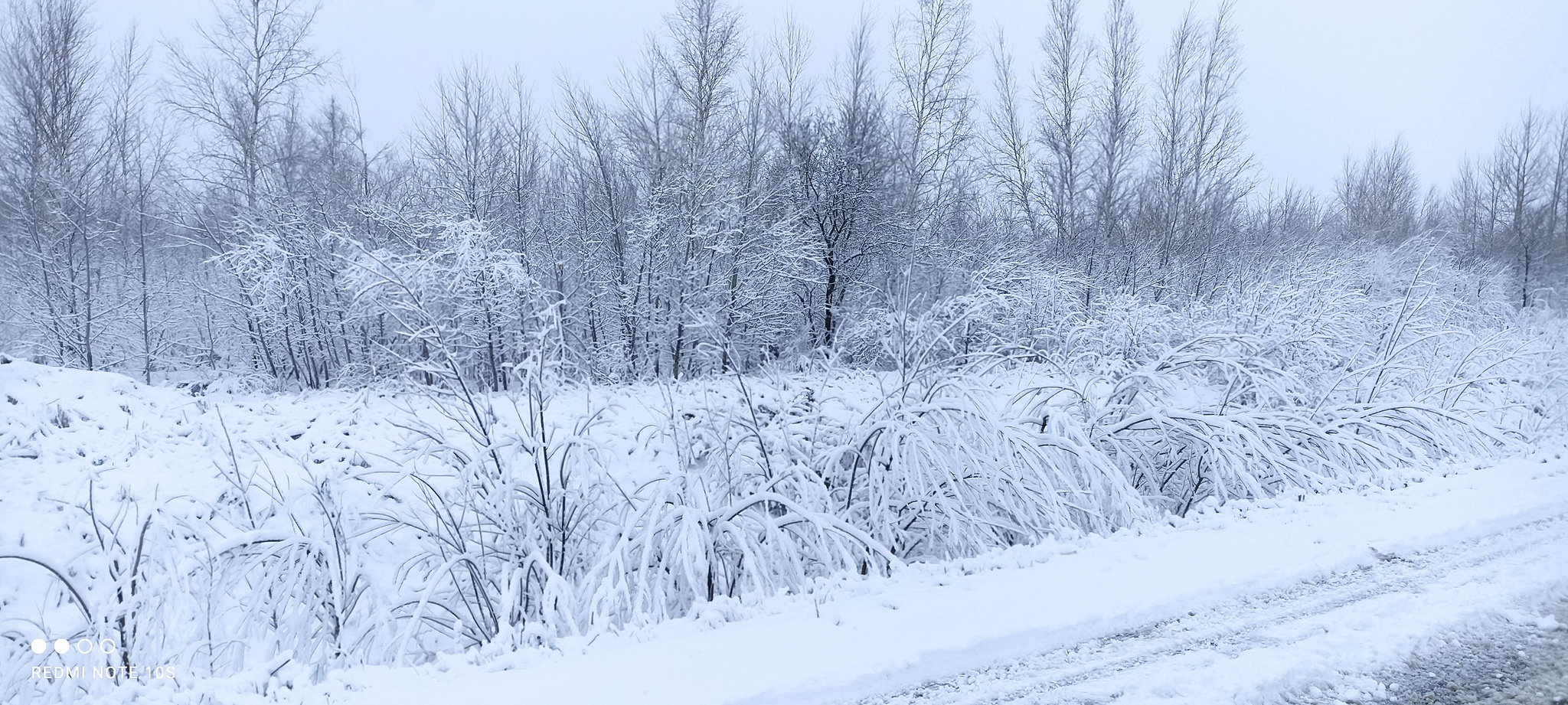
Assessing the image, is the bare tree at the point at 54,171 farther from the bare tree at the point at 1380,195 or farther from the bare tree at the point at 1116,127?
the bare tree at the point at 1380,195

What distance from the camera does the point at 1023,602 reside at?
11.9 ft

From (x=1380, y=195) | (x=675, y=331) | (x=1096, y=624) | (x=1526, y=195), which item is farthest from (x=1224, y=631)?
(x=1380, y=195)

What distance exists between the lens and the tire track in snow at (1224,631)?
2.88 m

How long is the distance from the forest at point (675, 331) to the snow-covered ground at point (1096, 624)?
39cm

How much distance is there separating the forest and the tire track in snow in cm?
142

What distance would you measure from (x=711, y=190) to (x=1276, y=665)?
12985 millimetres

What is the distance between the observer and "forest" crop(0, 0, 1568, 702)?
4973mm

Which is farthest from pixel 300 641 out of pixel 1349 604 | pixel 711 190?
pixel 711 190

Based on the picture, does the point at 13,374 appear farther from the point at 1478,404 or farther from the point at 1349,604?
the point at 1478,404

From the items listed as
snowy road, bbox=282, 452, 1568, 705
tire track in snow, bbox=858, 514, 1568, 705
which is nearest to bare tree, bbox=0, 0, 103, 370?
snowy road, bbox=282, 452, 1568, 705

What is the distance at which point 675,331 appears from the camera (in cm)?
1468

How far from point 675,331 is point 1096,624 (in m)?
12.0

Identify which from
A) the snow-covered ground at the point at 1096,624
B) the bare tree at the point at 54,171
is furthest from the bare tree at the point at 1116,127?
the bare tree at the point at 54,171

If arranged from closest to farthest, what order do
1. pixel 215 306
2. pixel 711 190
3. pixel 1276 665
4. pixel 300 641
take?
pixel 1276 665 → pixel 300 641 → pixel 711 190 → pixel 215 306
